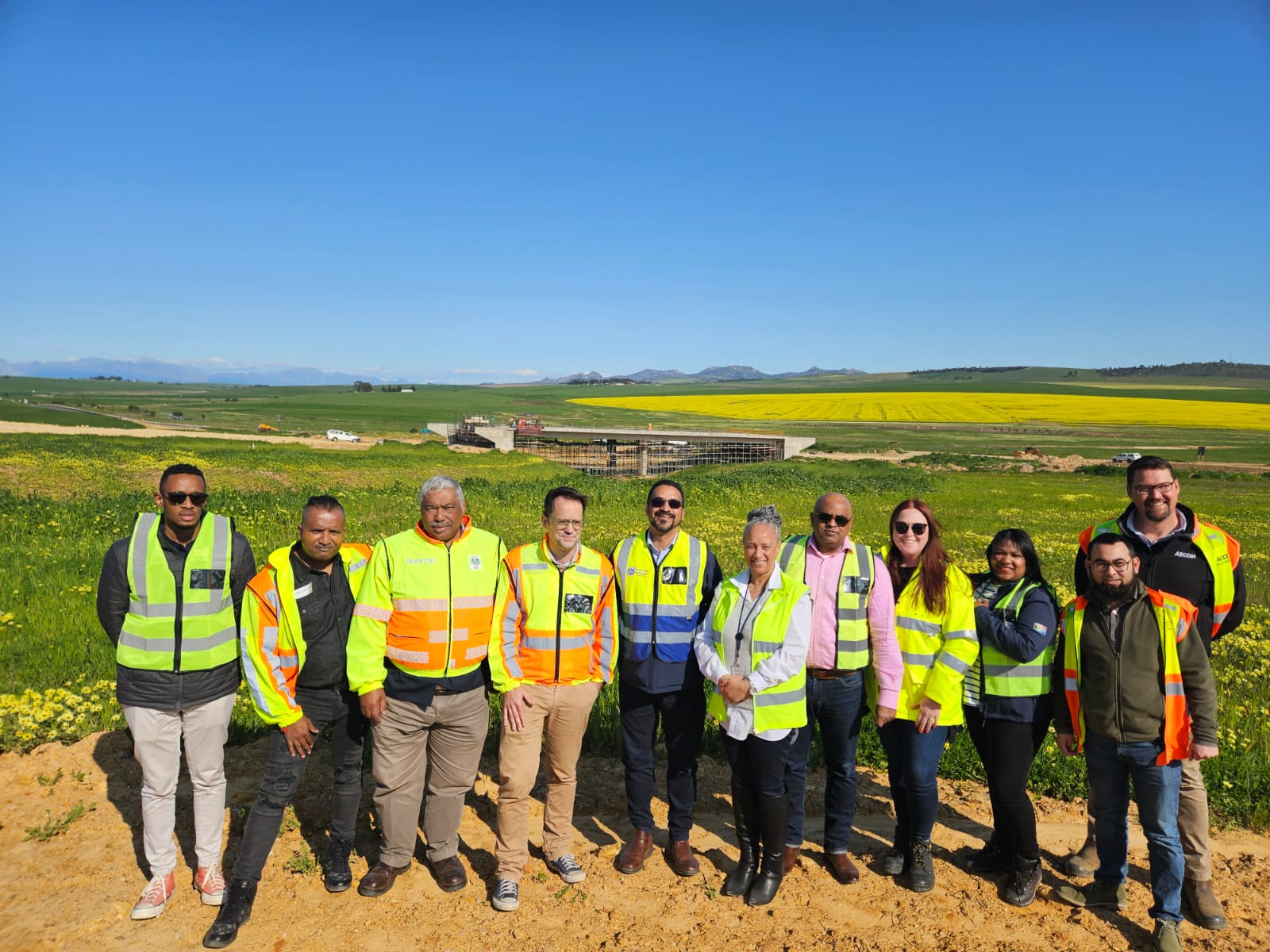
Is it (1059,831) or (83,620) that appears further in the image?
(83,620)

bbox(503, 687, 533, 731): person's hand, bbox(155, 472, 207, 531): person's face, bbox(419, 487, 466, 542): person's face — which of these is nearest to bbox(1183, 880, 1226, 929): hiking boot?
bbox(503, 687, 533, 731): person's hand

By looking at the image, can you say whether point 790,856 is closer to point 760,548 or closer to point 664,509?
point 760,548

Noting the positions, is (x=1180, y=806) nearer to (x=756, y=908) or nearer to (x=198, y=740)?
(x=756, y=908)

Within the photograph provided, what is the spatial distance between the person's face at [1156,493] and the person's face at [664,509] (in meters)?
2.66

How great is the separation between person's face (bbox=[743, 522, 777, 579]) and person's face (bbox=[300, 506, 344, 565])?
2.26 m

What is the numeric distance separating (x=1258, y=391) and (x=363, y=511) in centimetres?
14903

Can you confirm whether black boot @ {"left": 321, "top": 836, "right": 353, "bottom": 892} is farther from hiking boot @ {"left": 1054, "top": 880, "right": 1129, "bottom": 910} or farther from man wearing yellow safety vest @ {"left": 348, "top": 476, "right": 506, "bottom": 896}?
hiking boot @ {"left": 1054, "top": 880, "right": 1129, "bottom": 910}

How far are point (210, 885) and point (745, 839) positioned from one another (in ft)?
10.2

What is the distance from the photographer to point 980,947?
4023 millimetres

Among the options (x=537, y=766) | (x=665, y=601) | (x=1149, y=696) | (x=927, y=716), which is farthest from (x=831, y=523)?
(x=537, y=766)

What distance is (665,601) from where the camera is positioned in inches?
183

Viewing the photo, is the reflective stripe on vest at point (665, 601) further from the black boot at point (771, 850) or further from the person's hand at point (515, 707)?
the black boot at point (771, 850)

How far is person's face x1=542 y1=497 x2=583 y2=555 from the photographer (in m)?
4.37

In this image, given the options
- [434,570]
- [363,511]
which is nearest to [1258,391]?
[363,511]
